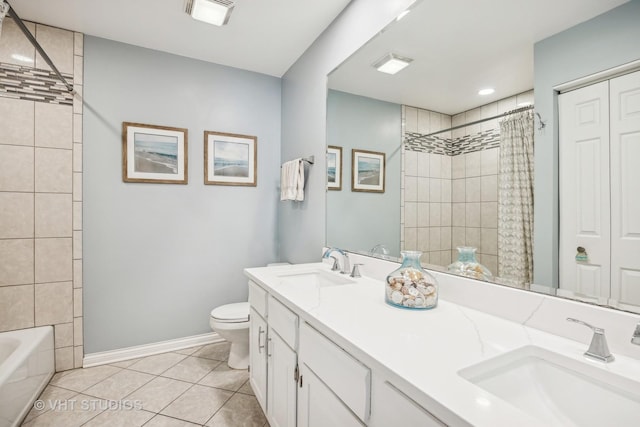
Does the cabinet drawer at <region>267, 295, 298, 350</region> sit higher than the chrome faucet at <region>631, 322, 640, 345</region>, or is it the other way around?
the chrome faucet at <region>631, 322, 640, 345</region>

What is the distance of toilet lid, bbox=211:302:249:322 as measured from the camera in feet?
7.18

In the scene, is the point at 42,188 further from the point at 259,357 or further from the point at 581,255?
the point at 581,255

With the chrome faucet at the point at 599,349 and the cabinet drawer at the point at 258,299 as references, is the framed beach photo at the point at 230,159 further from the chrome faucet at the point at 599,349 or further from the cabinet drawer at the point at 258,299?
the chrome faucet at the point at 599,349

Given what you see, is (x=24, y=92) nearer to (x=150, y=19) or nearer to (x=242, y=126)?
(x=150, y=19)

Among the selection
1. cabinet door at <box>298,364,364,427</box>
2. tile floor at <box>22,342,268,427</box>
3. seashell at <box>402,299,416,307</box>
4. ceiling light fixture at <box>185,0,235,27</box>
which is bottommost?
tile floor at <box>22,342,268,427</box>

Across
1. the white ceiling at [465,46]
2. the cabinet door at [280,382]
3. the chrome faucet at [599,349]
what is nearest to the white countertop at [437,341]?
the chrome faucet at [599,349]

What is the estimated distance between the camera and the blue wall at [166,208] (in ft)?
7.61

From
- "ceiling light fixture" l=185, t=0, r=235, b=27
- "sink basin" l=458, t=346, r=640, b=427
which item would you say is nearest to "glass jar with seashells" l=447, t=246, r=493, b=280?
"sink basin" l=458, t=346, r=640, b=427

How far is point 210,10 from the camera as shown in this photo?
1911mm

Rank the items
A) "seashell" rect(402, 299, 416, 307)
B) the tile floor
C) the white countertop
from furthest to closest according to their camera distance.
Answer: the tile floor < "seashell" rect(402, 299, 416, 307) < the white countertop

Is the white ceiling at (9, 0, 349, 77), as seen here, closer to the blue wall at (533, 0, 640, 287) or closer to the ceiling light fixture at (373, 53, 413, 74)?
the ceiling light fixture at (373, 53, 413, 74)

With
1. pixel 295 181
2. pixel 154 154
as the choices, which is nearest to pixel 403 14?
pixel 295 181

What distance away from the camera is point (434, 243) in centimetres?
140

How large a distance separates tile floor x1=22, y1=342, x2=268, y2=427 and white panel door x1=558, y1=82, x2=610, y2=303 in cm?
167
